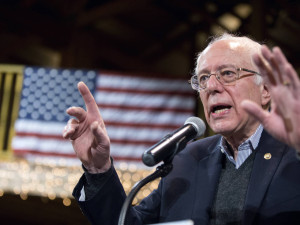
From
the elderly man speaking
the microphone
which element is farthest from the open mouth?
the microphone

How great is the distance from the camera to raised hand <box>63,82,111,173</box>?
1.35m

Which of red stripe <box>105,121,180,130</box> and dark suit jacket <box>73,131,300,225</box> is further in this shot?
red stripe <box>105,121,180,130</box>

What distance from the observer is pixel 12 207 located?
3.99 metres

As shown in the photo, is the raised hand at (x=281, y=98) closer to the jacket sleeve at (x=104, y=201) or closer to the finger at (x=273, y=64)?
the finger at (x=273, y=64)

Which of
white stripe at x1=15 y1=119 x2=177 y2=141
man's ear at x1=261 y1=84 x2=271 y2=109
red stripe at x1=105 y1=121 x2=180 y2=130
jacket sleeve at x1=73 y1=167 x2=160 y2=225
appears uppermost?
man's ear at x1=261 y1=84 x2=271 y2=109

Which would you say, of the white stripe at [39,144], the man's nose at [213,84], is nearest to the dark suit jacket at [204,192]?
the man's nose at [213,84]

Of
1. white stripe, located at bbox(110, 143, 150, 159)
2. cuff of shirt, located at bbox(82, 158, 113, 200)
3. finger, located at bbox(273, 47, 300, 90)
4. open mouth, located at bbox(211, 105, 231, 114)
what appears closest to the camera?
finger, located at bbox(273, 47, 300, 90)

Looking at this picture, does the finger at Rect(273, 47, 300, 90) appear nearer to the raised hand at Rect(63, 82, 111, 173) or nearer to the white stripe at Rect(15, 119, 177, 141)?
the raised hand at Rect(63, 82, 111, 173)

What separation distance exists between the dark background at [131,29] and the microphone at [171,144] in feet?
11.9

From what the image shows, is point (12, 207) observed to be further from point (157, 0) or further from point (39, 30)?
point (157, 0)

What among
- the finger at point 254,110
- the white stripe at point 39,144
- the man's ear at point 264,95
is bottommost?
the white stripe at point 39,144

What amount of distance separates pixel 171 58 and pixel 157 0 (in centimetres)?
167

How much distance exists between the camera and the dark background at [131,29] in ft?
19.9

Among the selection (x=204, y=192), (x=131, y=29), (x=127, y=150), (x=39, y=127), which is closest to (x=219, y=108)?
(x=204, y=192)
